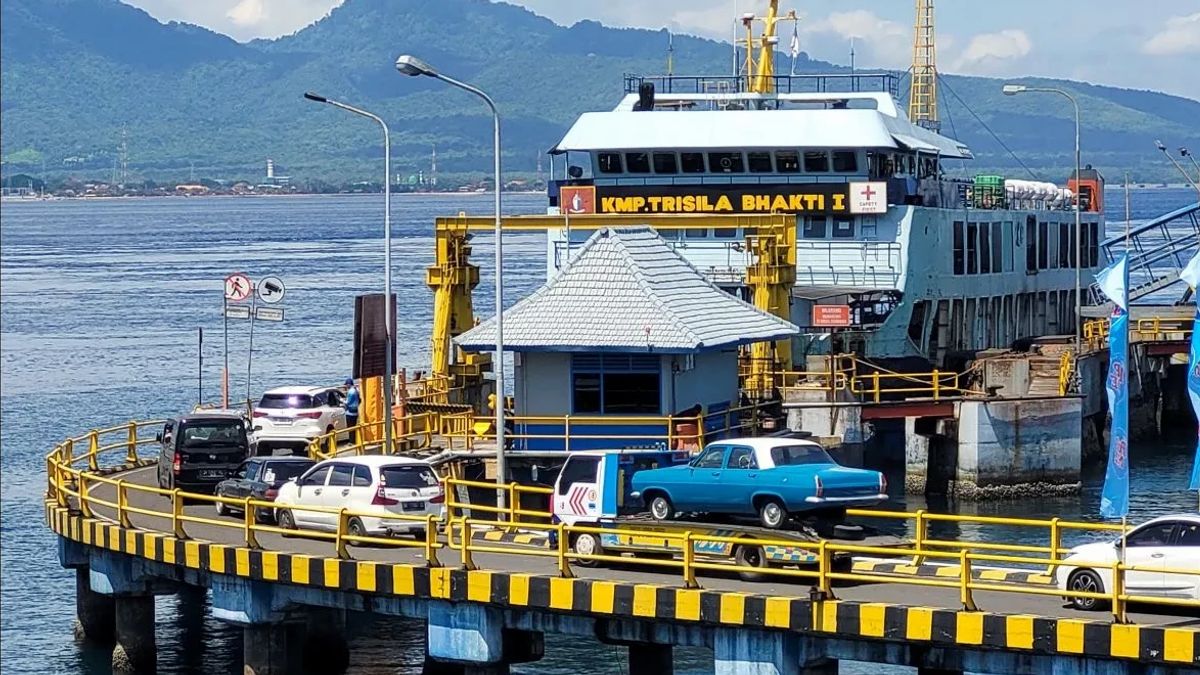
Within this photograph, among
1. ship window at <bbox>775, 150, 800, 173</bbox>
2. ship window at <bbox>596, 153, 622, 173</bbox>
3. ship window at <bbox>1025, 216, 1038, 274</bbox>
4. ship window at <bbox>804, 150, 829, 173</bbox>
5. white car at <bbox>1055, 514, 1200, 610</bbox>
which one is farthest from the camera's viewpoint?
ship window at <bbox>1025, 216, 1038, 274</bbox>

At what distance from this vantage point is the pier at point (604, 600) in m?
27.3

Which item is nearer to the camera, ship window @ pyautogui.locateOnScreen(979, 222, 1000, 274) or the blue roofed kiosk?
the blue roofed kiosk

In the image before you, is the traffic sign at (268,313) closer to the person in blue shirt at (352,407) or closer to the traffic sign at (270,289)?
the traffic sign at (270,289)

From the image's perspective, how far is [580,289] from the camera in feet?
160

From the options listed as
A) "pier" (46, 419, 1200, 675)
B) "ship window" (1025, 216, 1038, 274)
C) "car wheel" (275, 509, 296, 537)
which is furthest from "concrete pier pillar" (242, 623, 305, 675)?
"ship window" (1025, 216, 1038, 274)

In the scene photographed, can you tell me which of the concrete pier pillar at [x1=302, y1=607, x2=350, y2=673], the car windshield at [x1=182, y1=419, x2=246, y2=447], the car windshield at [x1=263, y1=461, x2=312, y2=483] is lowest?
the concrete pier pillar at [x1=302, y1=607, x2=350, y2=673]

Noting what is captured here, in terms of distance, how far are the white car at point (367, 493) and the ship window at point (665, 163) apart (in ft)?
110

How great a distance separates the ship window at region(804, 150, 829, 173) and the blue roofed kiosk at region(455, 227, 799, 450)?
20042 mm

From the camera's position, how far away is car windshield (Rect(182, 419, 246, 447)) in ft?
143

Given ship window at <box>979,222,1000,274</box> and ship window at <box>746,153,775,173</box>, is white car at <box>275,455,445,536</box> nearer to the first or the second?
ship window at <box>746,153,775,173</box>

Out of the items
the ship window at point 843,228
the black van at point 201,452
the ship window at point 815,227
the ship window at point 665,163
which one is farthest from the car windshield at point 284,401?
A: the ship window at point 843,228

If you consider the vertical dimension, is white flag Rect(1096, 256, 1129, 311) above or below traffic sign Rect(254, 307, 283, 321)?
above

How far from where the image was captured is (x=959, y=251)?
2972 inches

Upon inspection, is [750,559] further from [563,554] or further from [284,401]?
[284,401]
